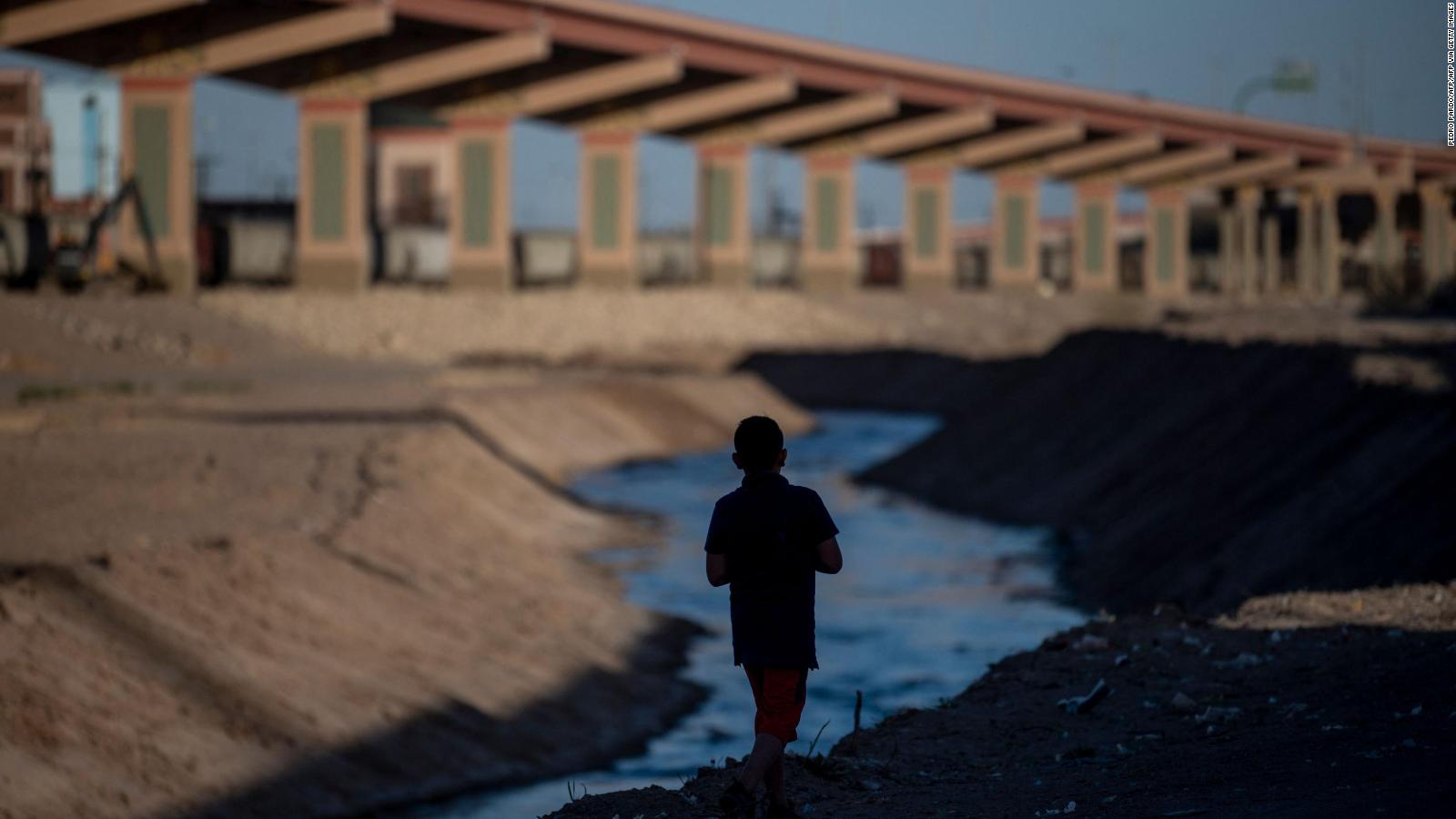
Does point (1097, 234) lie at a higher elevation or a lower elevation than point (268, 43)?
lower

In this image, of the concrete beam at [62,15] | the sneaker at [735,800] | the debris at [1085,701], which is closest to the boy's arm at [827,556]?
the sneaker at [735,800]

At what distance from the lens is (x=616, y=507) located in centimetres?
3206

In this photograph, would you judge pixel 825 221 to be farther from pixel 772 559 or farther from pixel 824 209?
pixel 772 559

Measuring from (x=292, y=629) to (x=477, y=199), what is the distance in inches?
1963

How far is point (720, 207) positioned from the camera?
73.9 meters

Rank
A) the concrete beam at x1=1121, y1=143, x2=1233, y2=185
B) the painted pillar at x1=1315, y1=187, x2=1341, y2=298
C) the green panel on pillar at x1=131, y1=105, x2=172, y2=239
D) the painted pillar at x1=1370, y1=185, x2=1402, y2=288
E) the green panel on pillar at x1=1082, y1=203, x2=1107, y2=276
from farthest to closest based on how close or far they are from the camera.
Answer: the green panel on pillar at x1=1082, y1=203, x2=1107, y2=276
the concrete beam at x1=1121, y1=143, x2=1233, y2=185
the painted pillar at x1=1370, y1=185, x2=1402, y2=288
the painted pillar at x1=1315, y1=187, x2=1341, y2=298
the green panel on pillar at x1=131, y1=105, x2=172, y2=239

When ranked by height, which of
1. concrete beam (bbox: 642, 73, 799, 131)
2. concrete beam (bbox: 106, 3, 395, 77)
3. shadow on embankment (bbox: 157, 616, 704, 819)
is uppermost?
concrete beam (bbox: 106, 3, 395, 77)

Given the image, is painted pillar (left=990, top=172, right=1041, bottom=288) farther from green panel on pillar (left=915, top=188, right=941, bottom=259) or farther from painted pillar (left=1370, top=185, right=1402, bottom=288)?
painted pillar (left=1370, top=185, right=1402, bottom=288)

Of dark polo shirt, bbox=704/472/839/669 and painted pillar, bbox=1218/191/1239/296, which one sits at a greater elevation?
dark polo shirt, bbox=704/472/839/669

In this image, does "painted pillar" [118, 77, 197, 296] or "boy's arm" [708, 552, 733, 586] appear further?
"painted pillar" [118, 77, 197, 296]

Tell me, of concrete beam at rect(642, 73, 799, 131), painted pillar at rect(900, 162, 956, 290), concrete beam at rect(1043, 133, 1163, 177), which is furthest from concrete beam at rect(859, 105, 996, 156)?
concrete beam at rect(642, 73, 799, 131)

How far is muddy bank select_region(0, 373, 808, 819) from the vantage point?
12.5 meters

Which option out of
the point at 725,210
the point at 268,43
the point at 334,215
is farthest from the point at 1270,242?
the point at 268,43

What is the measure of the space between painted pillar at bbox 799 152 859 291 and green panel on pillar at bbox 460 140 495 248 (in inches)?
591
